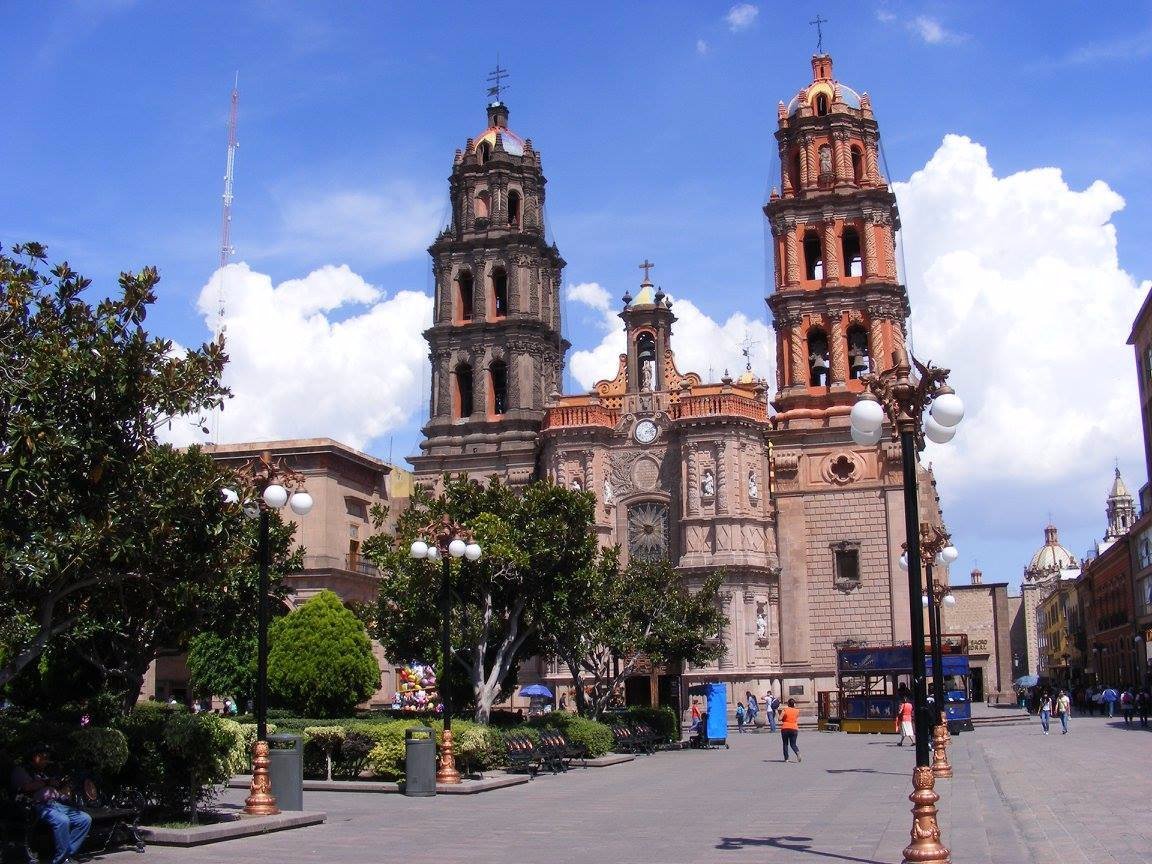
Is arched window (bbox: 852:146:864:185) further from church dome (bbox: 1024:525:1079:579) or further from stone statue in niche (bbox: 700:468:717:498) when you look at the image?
church dome (bbox: 1024:525:1079:579)

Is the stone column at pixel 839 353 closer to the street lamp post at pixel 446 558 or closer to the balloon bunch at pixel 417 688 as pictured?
the balloon bunch at pixel 417 688

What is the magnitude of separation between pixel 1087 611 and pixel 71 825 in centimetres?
8737

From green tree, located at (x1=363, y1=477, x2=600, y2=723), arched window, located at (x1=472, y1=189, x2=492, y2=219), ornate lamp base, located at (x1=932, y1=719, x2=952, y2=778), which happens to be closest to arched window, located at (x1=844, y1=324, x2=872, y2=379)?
arched window, located at (x1=472, y1=189, x2=492, y2=219)

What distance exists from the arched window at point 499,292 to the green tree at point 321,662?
31.6 metres

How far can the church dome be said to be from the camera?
163m

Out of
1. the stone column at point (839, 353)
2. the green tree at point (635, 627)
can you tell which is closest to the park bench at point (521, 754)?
the green tree at point (635, 627)

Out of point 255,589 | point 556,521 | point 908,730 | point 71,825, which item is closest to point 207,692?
point 255,589

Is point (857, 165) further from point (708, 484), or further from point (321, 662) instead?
point (321, 662)

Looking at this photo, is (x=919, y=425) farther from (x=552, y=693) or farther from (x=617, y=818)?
(x=552, y=693)

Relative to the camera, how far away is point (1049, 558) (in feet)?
548

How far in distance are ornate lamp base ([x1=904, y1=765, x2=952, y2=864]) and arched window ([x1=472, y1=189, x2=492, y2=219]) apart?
55.3 metres

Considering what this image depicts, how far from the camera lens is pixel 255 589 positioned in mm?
28875

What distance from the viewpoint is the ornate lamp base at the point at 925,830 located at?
38.1 feet

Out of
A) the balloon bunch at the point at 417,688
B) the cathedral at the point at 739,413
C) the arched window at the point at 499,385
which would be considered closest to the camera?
the balloon bunch at the point at 417,688
